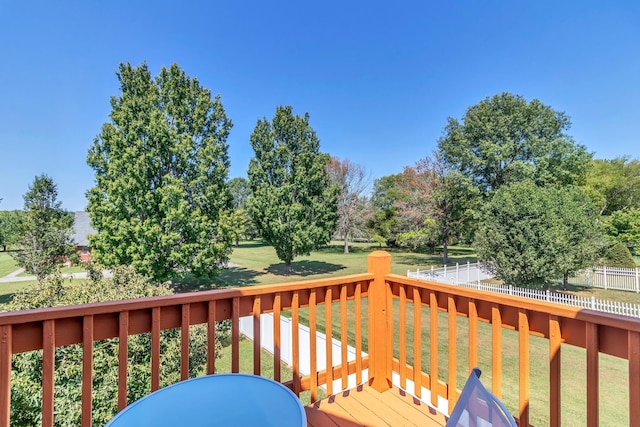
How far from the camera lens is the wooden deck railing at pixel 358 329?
1.11 m

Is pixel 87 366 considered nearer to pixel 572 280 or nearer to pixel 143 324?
pixel 143 324

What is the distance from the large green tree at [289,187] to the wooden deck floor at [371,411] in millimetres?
11870

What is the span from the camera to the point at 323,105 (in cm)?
1519

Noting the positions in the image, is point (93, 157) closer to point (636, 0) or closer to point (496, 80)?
point (636, 0)

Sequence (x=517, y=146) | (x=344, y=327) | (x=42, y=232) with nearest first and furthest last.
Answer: (x=344, y=327) < (x=42, y=232) < (x=517, y=146)

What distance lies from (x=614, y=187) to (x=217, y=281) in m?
25.8

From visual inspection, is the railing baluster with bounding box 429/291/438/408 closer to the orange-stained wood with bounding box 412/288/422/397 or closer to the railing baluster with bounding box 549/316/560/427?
the orange-stained wood with bounding box 412/288/422/397

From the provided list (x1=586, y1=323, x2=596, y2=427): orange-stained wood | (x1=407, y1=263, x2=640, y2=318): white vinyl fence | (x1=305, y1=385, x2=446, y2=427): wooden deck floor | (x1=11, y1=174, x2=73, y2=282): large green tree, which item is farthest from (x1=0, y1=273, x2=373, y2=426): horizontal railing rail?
(x1=11, y1=174, x2=73, y2=282): large green tree

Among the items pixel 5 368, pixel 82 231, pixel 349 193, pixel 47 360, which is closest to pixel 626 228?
pixel 349 193

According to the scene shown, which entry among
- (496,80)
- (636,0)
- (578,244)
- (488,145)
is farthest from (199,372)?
(496,80)

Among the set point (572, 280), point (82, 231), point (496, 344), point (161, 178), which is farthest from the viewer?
point (82, 231)

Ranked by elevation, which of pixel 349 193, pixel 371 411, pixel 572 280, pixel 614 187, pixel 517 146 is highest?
pixel 517 146

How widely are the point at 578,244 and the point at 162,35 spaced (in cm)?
1415

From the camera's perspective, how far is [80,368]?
2.96m
